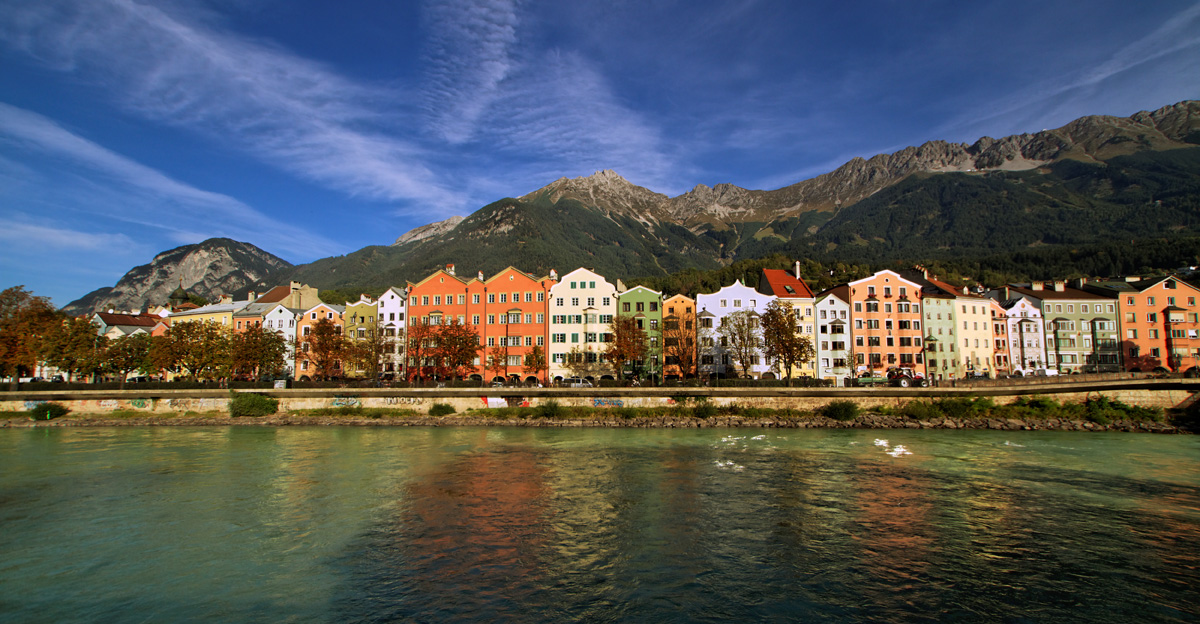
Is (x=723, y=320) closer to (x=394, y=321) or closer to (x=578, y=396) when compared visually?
(x=578, y=396)

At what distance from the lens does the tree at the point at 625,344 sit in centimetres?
6216

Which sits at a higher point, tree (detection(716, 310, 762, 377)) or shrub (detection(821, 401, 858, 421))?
tree (detection(716, 310, 762, 377))

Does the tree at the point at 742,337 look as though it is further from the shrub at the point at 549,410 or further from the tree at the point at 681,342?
the shrub at the point at 549,410

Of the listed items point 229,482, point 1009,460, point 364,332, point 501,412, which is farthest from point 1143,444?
point 364,332

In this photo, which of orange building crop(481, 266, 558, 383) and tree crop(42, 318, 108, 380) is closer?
tree crop(42, 318, 108, 380)

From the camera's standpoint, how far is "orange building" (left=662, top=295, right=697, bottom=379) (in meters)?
66.5

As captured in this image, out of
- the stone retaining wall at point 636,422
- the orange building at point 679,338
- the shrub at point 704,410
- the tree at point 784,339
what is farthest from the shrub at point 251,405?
the tree at point 784,339

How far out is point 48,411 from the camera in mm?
56750

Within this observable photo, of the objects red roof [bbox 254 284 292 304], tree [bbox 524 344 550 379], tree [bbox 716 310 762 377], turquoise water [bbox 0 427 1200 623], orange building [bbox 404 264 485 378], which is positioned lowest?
turquoise water [bbox 0 427 1200 623]

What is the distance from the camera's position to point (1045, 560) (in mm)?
17328

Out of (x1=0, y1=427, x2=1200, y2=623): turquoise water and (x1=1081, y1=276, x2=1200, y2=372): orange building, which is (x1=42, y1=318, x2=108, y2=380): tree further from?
(x1=1081, y1=276, x2=1200, y2=372): orange building

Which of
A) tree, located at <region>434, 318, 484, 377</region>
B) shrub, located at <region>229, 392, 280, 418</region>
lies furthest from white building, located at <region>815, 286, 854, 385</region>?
shrub, located at <region>229, 392, 280, 418</region>

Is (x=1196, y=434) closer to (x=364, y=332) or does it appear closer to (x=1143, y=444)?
(x=1143, y=444)

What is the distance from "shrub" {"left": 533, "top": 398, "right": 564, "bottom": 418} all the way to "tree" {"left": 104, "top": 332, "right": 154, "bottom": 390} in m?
48.8
